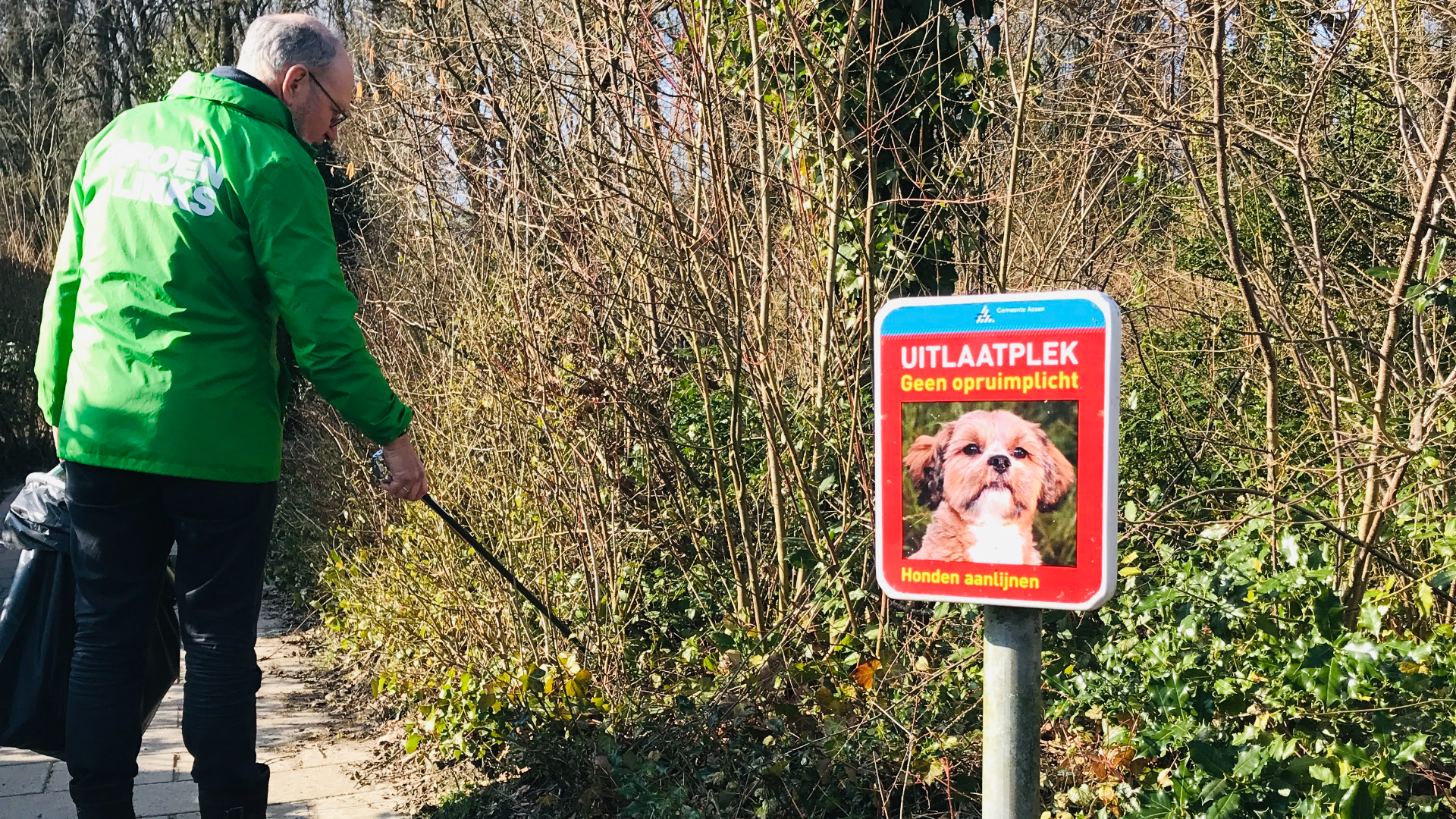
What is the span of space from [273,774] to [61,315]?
174 cm

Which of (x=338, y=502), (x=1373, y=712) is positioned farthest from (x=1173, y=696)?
(x=338, y=502)

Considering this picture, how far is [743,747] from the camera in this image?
3.32m

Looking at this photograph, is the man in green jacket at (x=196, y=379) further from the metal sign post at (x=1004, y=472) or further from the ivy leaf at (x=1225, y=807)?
the ivy leaf at (x=1225, y=807)

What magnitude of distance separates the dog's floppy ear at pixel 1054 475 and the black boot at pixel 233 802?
7.11ft

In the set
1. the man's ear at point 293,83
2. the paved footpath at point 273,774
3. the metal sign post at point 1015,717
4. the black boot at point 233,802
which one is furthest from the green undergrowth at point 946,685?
the man's ear at point 293,83

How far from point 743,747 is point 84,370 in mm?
1898

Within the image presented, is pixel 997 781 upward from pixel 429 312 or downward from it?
downward

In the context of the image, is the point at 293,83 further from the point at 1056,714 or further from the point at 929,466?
the point at 1056,714

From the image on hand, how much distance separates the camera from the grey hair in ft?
9.68

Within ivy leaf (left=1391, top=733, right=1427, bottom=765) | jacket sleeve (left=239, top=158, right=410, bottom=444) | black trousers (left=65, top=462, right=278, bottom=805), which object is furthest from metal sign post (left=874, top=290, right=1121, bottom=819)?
black trousers (left=65, top=462, right=278, bottom=805)

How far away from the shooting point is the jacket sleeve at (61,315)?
296 cm

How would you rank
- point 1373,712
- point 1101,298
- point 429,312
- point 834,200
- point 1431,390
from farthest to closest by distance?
1. point 429,312
2. point 834,200
3. point 1431,390
4. point 1373,712
5. point 1101,298

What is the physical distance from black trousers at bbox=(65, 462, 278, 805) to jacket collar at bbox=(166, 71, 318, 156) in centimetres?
86

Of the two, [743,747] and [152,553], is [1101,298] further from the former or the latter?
[152,553]
